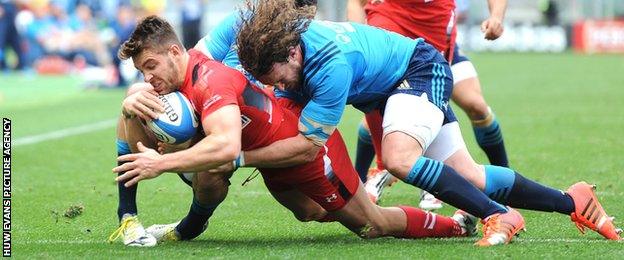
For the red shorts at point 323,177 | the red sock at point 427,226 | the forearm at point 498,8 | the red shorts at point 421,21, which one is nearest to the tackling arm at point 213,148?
the red shorts at point 323,177

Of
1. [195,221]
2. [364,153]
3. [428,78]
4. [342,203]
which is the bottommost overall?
[364,153]

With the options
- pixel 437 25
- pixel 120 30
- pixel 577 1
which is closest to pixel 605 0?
pixel 577 1

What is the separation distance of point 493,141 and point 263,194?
5.44 feet

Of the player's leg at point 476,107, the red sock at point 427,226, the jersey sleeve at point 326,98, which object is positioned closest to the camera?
the jersey sleeve at point 326,98

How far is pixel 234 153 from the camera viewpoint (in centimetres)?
593

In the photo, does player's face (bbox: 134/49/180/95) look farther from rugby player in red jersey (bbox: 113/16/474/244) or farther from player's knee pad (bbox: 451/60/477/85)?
player's knee pad (bbox: 451/60/477/85)

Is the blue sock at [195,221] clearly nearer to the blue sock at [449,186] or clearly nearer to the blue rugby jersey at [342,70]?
the blue rugby jersey at [342,70]

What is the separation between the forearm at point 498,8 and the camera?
8.64 meters

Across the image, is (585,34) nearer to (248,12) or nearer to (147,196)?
(147,196)

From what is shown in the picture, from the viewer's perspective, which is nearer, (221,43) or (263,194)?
(221,43)

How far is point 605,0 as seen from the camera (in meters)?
37.9

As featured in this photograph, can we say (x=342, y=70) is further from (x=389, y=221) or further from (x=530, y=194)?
(x=530, y=194)

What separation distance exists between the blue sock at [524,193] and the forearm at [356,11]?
7.46ft

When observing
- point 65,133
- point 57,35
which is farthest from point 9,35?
point 65,133
